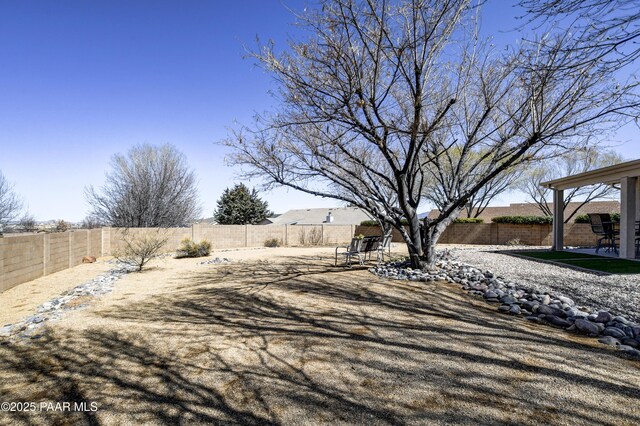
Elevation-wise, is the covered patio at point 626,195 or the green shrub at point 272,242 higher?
the covered patio at point 626,195

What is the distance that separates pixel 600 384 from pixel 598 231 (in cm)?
1054

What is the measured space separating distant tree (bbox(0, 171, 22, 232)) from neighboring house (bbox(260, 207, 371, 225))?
19309mm

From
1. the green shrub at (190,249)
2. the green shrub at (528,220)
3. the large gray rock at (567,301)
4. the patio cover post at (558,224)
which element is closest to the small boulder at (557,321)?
the large gray rock at (567,301)

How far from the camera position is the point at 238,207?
101 feet

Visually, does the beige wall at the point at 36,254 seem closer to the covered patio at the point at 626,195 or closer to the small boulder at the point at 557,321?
the small boulder at the point at 557,321

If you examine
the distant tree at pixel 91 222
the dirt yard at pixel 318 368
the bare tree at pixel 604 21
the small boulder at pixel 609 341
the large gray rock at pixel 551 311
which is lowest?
the dirt yard at pixel 318 368

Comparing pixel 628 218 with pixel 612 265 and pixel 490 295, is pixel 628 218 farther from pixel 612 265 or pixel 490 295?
pixel 490 295

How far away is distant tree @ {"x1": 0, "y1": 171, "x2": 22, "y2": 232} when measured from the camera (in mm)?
18562

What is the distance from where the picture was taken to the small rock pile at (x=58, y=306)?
3.97 meters

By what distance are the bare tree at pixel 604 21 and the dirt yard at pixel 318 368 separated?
2787 millimetres

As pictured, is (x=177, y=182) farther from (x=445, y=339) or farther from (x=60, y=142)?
(x=445, y=339)

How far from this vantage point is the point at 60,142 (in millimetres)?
12383

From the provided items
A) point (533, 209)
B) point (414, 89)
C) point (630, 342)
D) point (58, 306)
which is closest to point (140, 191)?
point (58, 306)

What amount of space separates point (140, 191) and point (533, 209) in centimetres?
3223
